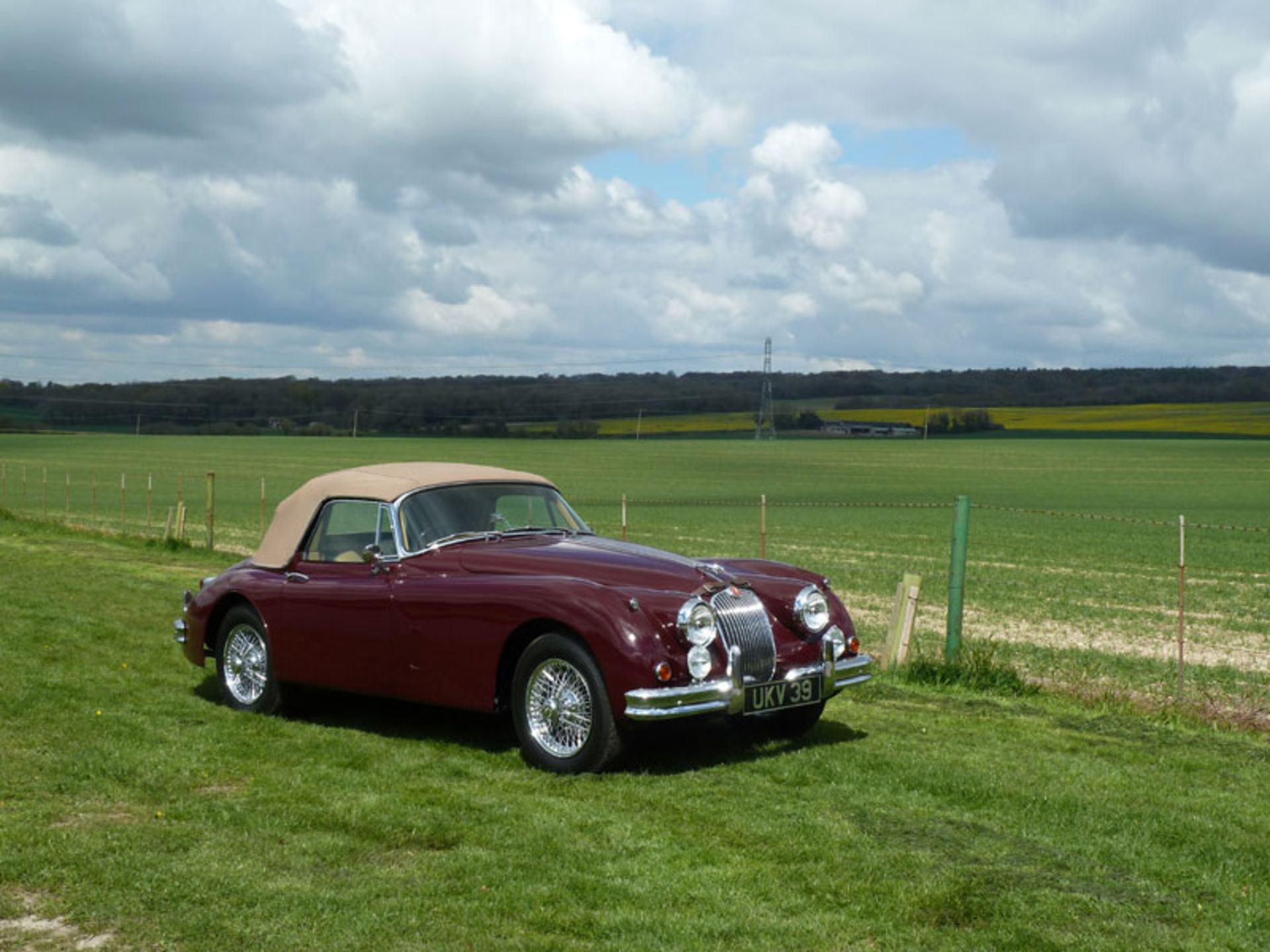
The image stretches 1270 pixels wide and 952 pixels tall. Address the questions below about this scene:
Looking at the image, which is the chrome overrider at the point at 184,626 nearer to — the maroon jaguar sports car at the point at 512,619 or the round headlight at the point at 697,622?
the maroon jaguar sports car at the point at 512,619

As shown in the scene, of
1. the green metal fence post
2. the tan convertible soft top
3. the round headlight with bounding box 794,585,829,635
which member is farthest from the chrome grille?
the green metal fence post

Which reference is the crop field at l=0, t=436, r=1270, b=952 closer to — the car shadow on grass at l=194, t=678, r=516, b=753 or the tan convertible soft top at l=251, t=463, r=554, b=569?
the car shadow on grass at l=194, t=678, r=516, b=753

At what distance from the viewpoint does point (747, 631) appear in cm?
819

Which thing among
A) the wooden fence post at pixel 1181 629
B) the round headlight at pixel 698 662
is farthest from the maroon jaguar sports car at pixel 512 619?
the wooden fence post at pixel 1181 629

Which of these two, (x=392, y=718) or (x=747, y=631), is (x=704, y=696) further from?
(x=392, y=718)

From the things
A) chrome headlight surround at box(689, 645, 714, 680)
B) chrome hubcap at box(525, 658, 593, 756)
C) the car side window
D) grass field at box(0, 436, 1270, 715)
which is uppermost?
the car side window

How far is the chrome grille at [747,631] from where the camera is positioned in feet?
26.5

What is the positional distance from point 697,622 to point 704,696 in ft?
1.38

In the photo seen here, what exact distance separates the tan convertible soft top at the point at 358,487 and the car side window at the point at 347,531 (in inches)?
2.4

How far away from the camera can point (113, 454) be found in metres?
102

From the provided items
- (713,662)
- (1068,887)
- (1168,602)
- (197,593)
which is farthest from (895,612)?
(1168,602)

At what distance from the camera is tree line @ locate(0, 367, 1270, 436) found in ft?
445

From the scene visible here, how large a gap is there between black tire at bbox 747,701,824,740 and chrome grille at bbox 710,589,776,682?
0.78m

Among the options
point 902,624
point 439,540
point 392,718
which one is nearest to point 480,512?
point 439,540
